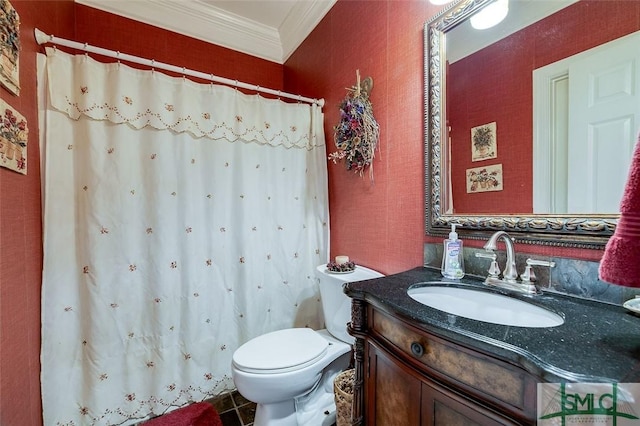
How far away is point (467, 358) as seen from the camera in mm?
541

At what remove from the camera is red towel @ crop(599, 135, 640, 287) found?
1.44ft

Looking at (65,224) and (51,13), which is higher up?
(51,13)

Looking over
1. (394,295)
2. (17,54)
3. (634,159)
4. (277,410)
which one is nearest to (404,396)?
(394,295)

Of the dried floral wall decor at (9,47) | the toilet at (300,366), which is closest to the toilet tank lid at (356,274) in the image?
the toilet at (300,366)

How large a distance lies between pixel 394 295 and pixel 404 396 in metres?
0.25

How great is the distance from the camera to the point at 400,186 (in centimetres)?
128

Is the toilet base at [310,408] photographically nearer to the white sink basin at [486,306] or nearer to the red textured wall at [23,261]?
the white sink basin at [486,306]

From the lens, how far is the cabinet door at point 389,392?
0.67 metres

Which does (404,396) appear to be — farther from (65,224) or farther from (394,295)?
(65,224)

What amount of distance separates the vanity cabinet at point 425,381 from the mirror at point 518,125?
1.61 ft

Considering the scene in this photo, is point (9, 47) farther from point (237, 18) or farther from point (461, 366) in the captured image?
point (461, 366)

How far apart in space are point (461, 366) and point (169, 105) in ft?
5.65

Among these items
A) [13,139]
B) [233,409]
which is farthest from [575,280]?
[13,139]

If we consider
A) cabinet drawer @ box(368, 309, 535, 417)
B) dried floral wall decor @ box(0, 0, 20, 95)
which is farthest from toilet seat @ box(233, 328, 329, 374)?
dried floral wall decor @ box(0, 0, 20, 95)
